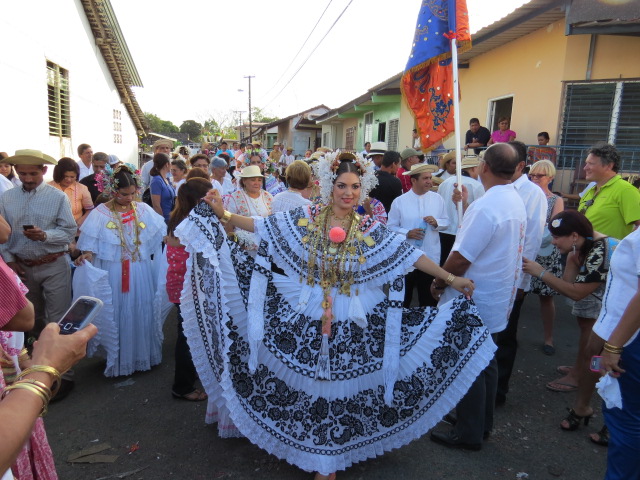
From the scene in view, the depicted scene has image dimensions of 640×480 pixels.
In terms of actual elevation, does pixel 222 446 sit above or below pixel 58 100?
below

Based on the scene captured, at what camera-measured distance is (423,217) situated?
17.2ft

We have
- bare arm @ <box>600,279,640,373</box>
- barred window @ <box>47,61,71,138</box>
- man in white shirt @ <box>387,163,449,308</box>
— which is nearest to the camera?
bare arm @ <box>600,279,640,373</box>

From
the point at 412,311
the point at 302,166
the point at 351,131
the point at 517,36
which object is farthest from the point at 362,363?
the point at 351,131

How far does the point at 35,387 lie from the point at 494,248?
2.80 metres

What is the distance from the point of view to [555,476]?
3.06 metres

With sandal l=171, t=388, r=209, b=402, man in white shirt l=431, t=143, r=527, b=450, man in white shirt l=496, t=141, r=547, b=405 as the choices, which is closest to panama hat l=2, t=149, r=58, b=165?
sandal l=171, t=388, r=209, b=402

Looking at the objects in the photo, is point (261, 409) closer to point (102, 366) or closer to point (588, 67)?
point (102, 366)

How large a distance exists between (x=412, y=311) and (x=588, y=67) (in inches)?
292

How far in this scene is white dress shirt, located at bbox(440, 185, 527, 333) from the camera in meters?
3.07

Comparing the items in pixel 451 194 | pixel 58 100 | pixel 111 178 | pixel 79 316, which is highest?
pixel 58 100

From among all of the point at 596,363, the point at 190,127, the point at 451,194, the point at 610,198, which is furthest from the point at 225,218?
the point at 190,127

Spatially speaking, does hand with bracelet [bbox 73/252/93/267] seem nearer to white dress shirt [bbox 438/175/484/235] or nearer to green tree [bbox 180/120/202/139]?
white dress shirt [bbox 438/175/484/235]

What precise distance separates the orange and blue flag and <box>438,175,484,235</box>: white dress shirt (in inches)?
48.6

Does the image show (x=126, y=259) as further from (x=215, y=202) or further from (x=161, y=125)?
(x=161, y=125)
